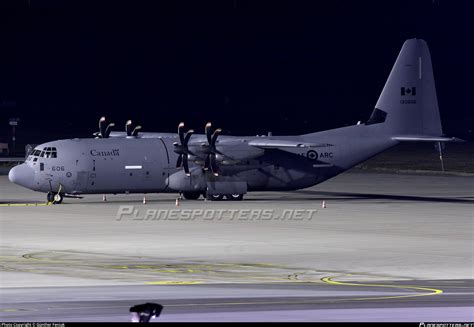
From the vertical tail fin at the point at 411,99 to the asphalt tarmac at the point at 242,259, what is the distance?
14.0 ft

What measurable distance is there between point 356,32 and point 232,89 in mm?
22653

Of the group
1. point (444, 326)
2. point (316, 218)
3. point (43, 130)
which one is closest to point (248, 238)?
point (316, 218)

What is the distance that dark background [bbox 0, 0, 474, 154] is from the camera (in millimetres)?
158000

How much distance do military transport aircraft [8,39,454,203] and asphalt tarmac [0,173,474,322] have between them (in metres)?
1.19

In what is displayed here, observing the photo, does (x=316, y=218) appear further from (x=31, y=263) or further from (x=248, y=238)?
(x=31, y=263)

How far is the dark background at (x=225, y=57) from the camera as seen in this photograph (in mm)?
158000

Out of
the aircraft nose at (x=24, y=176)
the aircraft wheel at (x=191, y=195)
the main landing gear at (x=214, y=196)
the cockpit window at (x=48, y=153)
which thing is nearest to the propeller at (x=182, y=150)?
the aircraft wheel at (x=191, y=195)

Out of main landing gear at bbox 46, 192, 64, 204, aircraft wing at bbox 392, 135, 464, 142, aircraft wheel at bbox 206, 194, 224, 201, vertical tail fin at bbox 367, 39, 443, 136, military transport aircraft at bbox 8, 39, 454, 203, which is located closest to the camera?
military transport aircraft at bbox 8, 39, 454, 203

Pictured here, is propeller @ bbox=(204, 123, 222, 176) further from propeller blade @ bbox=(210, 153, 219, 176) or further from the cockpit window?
the cockpit window

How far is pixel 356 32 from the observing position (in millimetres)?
174875

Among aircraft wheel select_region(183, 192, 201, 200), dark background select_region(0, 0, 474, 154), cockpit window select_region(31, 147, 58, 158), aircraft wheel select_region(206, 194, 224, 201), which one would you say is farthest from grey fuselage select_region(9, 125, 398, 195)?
dark background select_region(0, 0, 474, 154)

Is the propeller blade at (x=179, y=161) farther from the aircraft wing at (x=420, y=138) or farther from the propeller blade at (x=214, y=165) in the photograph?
the aircraft wing at (x=420, y=138)

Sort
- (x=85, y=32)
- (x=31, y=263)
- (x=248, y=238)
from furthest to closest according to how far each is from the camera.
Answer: (x=85, y=32), (x=248, y=238), (x=31, y=263)

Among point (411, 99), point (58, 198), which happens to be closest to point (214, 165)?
point (58, 198)
